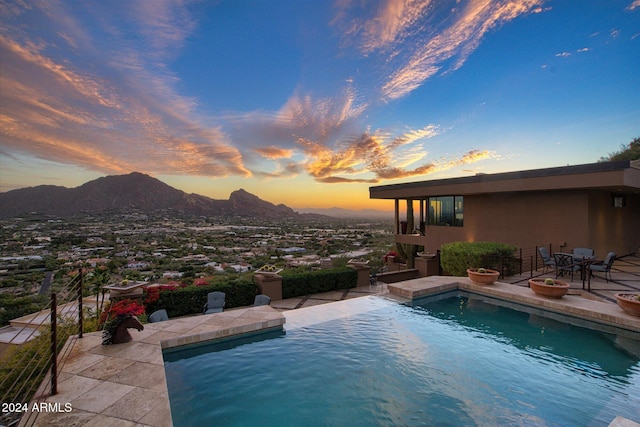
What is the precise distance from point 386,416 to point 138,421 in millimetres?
2947

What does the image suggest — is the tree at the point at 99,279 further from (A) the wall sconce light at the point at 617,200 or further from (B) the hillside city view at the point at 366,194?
(A) the wall sconce light at the point at 617,200

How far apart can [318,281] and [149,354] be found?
698 centimetres

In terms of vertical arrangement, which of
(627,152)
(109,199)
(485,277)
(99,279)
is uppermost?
(627,152)

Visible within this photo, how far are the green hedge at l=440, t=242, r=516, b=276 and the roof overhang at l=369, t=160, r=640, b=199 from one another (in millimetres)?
2714

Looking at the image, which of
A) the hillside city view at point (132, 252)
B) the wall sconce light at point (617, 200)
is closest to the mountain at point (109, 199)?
the hillside city view at point (132, 252)

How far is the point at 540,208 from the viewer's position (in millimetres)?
12734

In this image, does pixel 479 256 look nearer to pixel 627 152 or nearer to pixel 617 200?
pixel 617 200

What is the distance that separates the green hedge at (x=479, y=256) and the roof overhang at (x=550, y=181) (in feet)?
8.90

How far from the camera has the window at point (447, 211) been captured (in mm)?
16016

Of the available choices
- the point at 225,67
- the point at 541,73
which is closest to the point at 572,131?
the point at 541,73

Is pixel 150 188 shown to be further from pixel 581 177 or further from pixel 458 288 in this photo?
pixel 581 177

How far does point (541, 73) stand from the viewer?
12.7 metres

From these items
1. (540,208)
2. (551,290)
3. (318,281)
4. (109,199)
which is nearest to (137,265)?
(109,199)

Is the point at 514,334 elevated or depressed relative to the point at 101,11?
depressed
